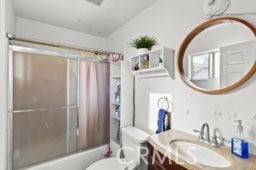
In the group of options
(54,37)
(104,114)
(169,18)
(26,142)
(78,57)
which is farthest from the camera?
(54,37)

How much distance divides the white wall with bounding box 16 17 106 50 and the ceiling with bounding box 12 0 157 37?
0.30 feet

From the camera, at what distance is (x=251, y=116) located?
1036 mm

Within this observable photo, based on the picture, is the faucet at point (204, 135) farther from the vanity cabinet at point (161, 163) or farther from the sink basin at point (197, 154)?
the vanity cabinet at point (161, 163)

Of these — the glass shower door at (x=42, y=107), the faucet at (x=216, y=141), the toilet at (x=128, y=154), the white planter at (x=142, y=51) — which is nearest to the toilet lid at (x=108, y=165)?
the toilet at (x=128, y=154)

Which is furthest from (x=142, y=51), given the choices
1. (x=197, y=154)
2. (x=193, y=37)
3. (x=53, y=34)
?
(x=53, y=34)

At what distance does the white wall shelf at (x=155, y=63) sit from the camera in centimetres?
156

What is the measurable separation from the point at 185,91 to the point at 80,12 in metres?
1.78

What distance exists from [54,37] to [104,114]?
1572 millimetres

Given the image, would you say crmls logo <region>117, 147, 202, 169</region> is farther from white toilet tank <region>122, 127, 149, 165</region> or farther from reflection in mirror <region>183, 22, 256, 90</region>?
reflection in mirror <region>183, 22, 256, 90</region>

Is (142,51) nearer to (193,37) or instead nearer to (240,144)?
(193,37)

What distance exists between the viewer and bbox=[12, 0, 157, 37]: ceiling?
192 cm

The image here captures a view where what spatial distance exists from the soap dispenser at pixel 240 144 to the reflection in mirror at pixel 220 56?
330 mm

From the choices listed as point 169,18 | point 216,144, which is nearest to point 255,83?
point 216,144

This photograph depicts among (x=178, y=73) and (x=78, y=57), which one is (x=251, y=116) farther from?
(x=78, y=57)
